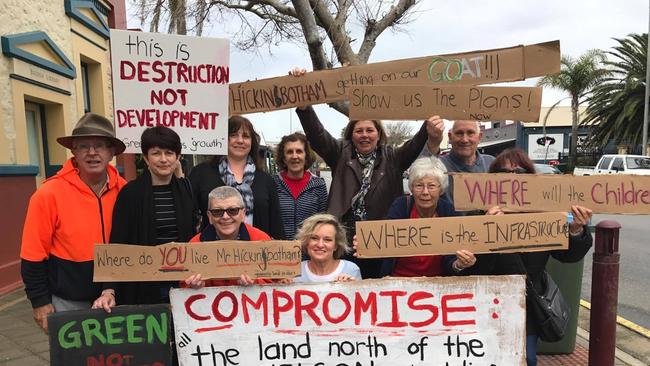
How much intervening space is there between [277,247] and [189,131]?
121 centimetres

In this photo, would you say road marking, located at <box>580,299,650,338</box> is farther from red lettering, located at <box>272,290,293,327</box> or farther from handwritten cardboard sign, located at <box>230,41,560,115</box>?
red lettering, located at <box>272,290,293,327</box>

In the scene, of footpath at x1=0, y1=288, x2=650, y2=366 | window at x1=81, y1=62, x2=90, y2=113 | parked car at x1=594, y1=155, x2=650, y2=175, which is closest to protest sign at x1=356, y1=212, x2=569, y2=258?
footpath at x1=0, y1=288, x2=650, y2=366

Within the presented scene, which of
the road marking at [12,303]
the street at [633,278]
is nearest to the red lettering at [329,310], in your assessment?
the street at [633,278]

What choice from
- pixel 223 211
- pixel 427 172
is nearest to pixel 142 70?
pixel 223 211

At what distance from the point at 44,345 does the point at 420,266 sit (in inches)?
141

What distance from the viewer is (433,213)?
2.58 meters

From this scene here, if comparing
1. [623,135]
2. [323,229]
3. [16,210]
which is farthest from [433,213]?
[623,135]

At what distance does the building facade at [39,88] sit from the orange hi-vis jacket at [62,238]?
4.19 metres

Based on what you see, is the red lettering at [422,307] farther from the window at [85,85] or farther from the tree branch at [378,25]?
the window at [85,85]

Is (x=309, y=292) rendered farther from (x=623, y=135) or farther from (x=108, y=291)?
(x=623, y=135)

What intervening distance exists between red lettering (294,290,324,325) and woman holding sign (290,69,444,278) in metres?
0.72

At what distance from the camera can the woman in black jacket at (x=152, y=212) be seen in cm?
243

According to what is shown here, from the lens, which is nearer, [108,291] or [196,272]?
[196,272]

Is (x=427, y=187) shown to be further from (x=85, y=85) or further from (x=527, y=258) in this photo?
(x=85, y=85)
